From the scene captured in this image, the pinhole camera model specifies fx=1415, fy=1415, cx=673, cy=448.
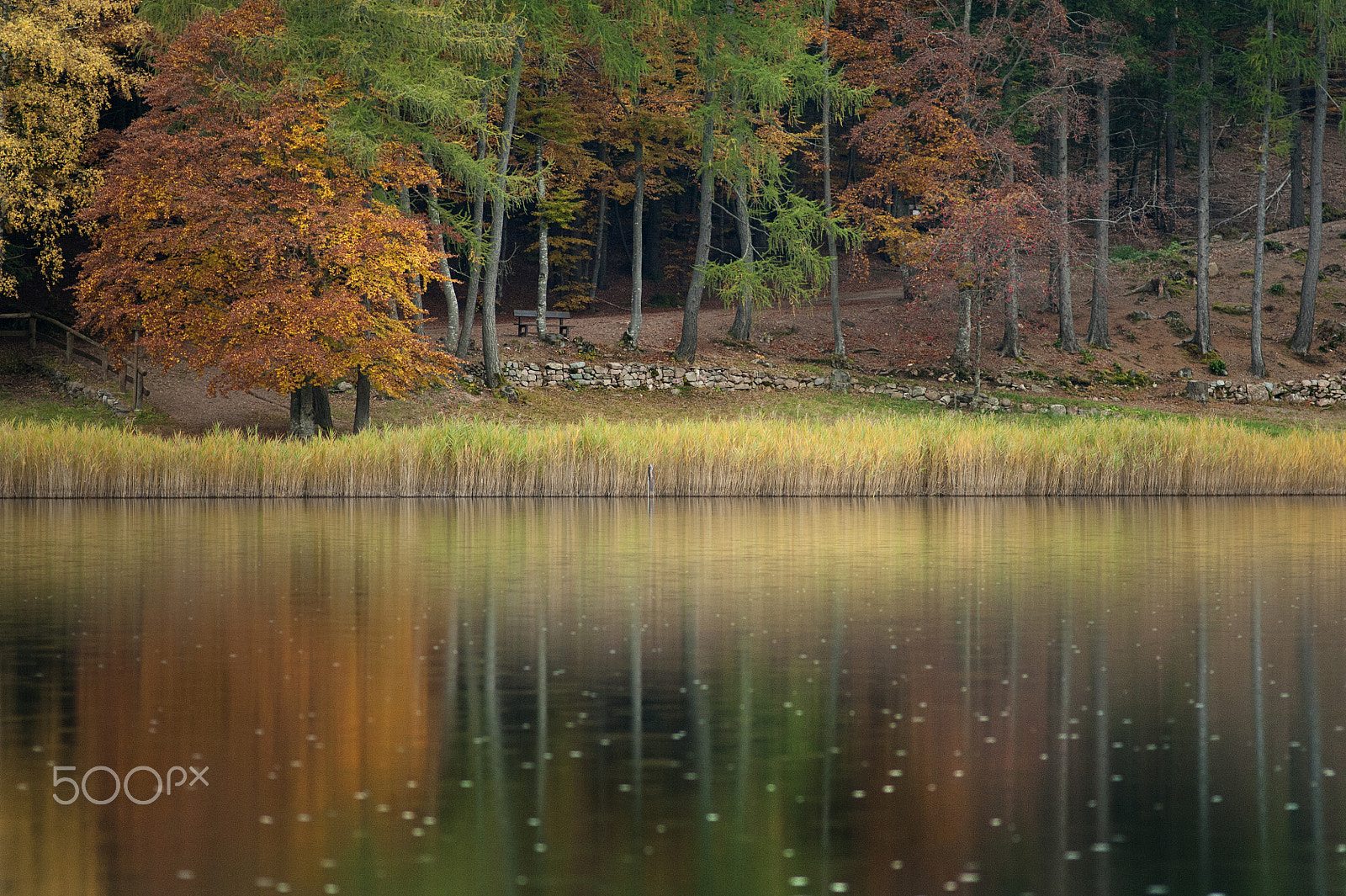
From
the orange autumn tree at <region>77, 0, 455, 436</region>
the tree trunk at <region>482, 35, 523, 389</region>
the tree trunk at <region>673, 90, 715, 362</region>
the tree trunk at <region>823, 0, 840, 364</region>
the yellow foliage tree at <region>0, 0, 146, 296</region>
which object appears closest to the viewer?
the orange autumn tree at <region>77, 0, 455, 436</region>

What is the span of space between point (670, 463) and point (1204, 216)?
81.2ft

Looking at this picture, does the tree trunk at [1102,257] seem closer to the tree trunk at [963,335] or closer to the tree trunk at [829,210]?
the tree trunk at [963,335]

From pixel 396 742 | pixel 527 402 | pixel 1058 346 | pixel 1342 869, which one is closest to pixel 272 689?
pixel 396 742

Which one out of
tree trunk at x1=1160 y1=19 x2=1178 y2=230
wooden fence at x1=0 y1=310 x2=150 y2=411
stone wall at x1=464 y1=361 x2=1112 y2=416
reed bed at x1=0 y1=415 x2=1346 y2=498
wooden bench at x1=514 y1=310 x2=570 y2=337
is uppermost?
tree trunk at x1=1160 y1=19 x2=1178 y2=230

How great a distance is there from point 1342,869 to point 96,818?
496 cm

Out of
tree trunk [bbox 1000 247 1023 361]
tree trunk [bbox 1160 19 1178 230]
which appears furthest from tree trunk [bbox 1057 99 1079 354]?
tree trunk [bbox 1160 19 1178 230]

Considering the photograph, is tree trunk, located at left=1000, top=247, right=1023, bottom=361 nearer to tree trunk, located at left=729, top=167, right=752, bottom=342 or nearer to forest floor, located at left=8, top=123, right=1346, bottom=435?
forest floor, located at left=8, top=123, right=1346, bottom=435

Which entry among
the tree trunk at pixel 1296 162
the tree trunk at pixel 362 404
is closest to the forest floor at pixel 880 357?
the tree trunk at pixel 1296 162

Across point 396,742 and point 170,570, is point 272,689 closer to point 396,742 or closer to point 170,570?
point 396,742

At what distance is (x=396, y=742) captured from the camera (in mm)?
7109

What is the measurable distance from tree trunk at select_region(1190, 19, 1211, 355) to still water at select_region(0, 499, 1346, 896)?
2677cm

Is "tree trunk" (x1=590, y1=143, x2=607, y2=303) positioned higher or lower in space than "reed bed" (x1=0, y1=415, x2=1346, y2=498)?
higher

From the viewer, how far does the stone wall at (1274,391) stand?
37.8 m

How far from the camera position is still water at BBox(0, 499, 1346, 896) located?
5434mm
